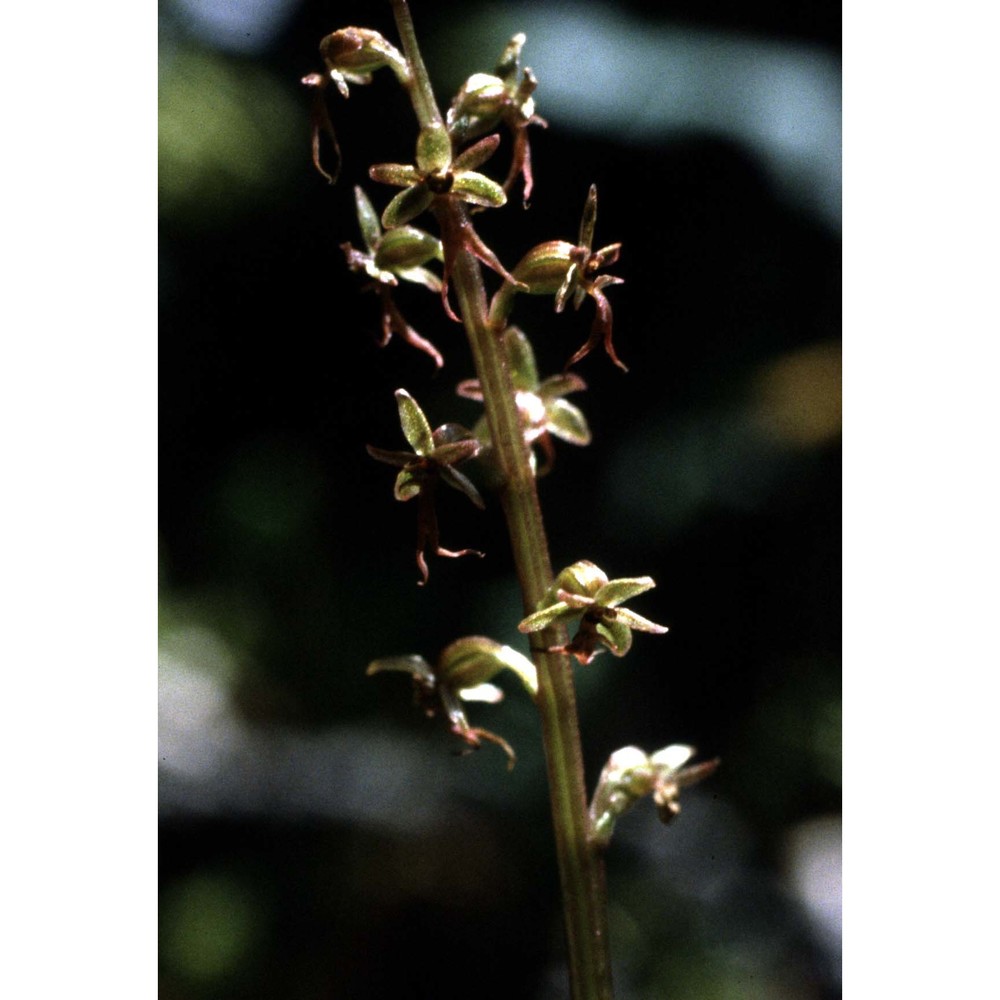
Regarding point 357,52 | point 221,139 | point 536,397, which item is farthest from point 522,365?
point 221,139

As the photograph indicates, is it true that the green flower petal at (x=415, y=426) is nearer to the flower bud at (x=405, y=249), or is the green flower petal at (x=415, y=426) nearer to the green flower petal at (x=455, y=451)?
the green flower petal at (x=455, y=451)

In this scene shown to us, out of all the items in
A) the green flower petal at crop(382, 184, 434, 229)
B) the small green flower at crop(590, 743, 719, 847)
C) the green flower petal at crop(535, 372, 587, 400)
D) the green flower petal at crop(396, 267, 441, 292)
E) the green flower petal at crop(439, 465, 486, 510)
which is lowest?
the small green flower at crop(590, 743, 719, 847)

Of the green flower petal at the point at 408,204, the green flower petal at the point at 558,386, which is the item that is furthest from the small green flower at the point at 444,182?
the green flower petal at the point at 558,386

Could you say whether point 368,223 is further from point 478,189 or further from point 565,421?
→ point 565,421

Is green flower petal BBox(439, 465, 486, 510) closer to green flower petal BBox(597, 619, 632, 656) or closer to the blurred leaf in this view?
green flower petal BBox(597, 619, 632, 656)

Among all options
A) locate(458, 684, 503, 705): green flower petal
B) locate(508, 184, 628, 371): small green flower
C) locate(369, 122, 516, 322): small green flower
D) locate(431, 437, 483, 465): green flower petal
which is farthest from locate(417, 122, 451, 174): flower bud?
locate(458, 684, 503, 705): green flower petal

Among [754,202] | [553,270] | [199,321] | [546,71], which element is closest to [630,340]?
[754,202]

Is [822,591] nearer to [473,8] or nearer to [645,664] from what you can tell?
[645,664]
